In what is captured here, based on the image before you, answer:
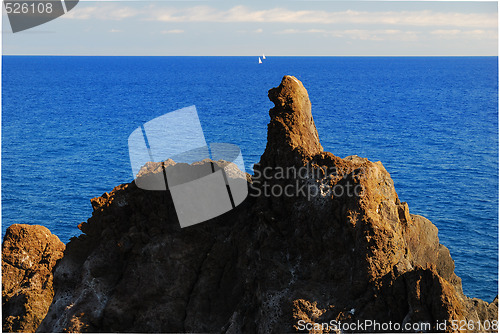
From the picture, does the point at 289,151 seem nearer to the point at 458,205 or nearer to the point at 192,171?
the point at 192,171

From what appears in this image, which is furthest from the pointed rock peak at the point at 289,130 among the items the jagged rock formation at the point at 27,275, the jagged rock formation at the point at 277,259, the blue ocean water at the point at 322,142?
the blue ocean water at the point at 322,142

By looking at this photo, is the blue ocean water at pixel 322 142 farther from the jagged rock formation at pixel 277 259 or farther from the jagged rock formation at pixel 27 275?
the jagged rock formation at pixel 277 259

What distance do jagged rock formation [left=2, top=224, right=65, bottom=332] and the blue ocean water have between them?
3045 centimetres

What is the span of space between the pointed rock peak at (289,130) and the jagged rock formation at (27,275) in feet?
33.3

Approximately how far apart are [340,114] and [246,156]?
56.4 meters

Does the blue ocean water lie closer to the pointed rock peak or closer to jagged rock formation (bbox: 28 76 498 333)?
the pointed rock peak

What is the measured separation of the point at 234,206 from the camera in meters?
17.7

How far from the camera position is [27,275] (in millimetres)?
22297

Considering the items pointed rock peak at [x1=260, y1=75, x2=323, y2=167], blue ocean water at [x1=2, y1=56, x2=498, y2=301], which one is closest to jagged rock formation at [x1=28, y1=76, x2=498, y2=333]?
pointed rock peak at [x1=260, y1=75, x2=323, y2=167]

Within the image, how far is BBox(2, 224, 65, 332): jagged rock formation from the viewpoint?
67.7 feet

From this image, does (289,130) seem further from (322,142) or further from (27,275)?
(322,142)

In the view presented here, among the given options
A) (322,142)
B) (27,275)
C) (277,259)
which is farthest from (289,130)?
(322,142)

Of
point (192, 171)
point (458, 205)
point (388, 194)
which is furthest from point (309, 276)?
point (458, 205)

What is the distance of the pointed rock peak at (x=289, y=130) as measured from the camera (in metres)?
16.8
